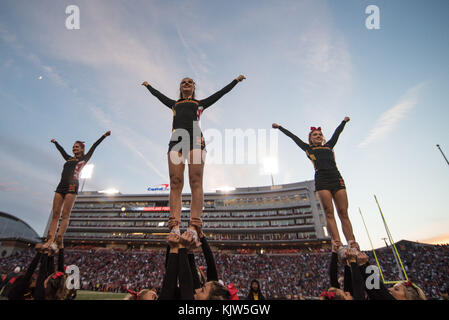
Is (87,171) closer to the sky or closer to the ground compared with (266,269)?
closer to the sky

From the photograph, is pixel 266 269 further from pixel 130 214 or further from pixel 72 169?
pixel 130 214

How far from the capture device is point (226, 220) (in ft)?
169

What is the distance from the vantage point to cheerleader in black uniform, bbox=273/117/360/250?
393cm

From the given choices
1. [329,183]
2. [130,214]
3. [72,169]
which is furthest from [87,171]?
[329,183]

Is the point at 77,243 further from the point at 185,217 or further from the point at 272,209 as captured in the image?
the point at 272,209

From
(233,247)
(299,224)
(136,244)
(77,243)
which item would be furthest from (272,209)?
(77,243)

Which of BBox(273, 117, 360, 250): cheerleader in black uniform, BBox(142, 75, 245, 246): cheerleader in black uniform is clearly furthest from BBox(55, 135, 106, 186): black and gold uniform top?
BBox(273, 117, 360, 250): cheerleader in black uniform

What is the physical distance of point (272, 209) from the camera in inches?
2031

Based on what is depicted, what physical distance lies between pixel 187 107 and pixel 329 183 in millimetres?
3035

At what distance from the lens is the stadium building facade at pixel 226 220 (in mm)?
46844

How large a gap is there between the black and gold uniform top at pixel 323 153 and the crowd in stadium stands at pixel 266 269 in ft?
79.3

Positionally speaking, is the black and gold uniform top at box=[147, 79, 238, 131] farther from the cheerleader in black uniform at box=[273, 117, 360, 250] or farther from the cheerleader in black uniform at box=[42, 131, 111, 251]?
the cheerleader in black uniform at box=[42, 131, 111, 251]

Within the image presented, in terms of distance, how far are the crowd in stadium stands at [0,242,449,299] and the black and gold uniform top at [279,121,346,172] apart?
2417 centimetres
